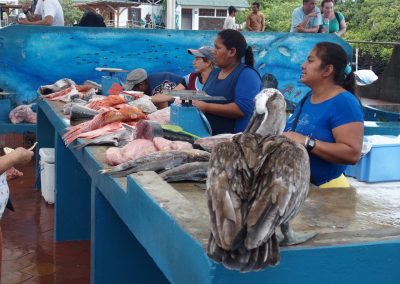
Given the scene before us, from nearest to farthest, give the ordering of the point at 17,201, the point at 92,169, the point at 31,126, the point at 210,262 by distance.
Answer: the point at 210,262
the point at 92,169
the point at 17,201
the point at 31,126

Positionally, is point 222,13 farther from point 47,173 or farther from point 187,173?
point 187,173

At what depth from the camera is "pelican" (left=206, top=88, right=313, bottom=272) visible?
1695 mm

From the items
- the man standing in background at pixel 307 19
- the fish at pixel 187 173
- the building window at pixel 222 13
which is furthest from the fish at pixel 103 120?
the building window at pixel 222 13

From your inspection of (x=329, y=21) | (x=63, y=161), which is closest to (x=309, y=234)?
(x=63, y=161)

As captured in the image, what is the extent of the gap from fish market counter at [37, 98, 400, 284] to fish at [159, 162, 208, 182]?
38mm

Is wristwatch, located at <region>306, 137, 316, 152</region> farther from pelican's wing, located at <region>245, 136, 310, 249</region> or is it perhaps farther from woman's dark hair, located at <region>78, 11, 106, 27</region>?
woman's dark hair, located at <region>78, 11, 106, 27</region>

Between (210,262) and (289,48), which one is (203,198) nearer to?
(210,262)

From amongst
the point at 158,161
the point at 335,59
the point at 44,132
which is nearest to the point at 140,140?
the point at 158,161

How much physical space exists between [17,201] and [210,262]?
532 cm

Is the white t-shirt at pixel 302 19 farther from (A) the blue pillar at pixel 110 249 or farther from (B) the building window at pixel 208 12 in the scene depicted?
(B) the building window at pixel 208 12

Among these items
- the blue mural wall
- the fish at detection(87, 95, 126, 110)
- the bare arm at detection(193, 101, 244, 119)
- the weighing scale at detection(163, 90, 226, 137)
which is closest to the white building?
the blue mural wall

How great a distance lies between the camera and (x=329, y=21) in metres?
10.9

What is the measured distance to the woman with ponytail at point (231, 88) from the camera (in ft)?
13.9

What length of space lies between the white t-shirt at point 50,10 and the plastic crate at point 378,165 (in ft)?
16.9
